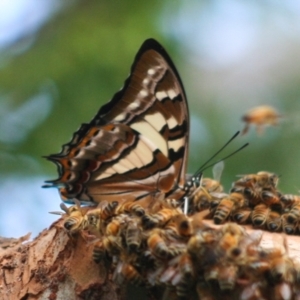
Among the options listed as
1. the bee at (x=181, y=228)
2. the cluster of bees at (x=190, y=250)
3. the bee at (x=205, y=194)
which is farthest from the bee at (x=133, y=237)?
the bee at (x=205, y=194)

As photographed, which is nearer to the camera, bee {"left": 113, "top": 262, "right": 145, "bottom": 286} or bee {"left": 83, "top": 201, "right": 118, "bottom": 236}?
bee {"left": 113, "top": 262, "right": 145, "bottom": 286}

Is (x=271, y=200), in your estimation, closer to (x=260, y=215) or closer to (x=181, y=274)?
(x=260, y=215)

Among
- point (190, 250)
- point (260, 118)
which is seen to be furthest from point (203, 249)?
point (260, 118)

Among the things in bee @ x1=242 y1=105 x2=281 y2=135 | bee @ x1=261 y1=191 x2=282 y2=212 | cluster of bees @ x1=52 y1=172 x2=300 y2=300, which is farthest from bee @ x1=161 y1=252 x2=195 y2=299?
bee @ x1=242 y1=105 x2=281 y2=135

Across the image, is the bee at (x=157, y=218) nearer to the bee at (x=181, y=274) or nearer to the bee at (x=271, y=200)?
the bee at (x=181, y=274)

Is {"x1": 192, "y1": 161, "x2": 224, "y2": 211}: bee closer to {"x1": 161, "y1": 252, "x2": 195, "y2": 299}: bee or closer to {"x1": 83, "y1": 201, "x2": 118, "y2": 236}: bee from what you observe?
{"x1": 83, "y1": 201, "x2": 118, "y2": 236}: bee

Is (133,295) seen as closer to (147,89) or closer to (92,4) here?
(147,89)
